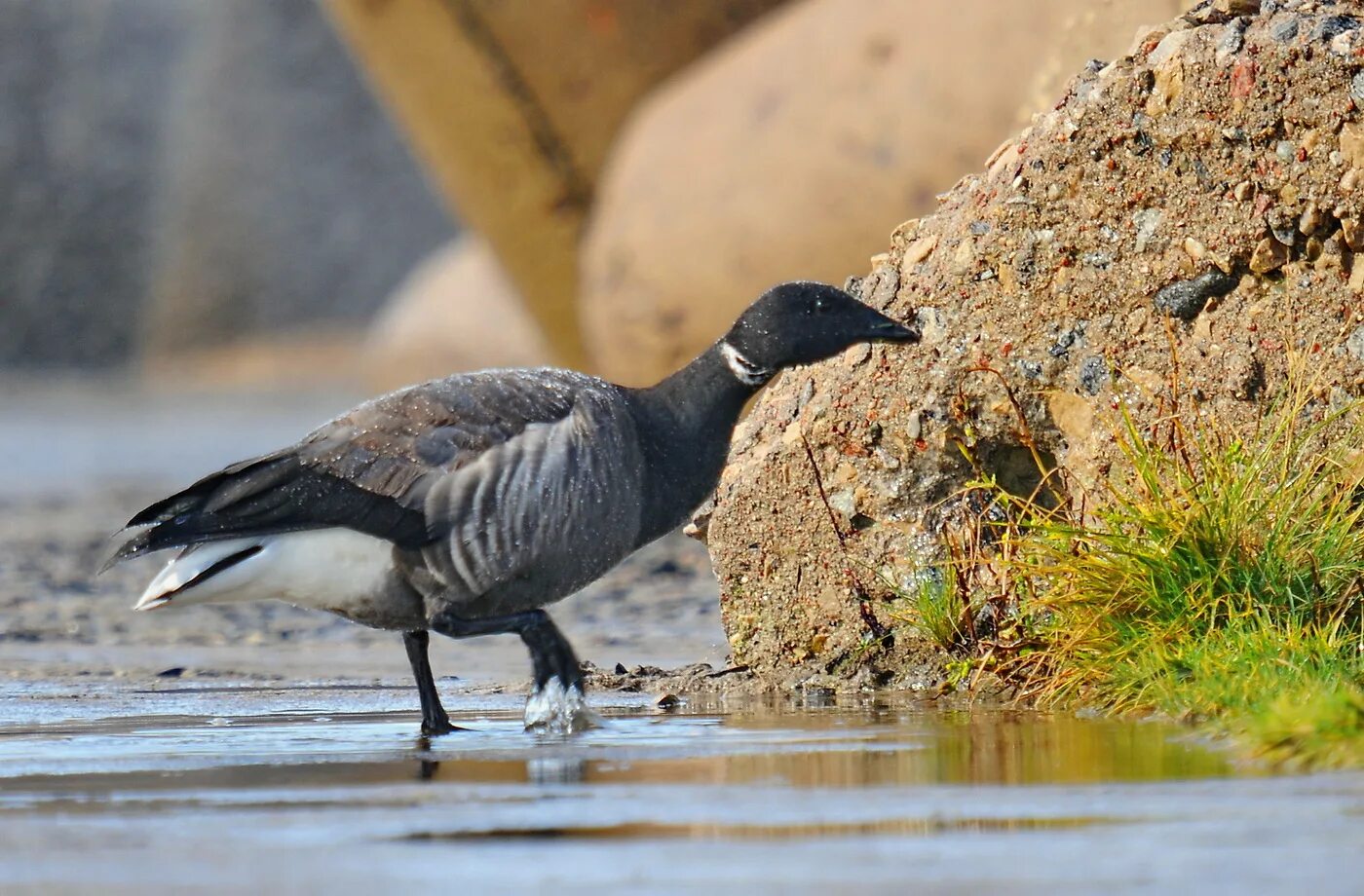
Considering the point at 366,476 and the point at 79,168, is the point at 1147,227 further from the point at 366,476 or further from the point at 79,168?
the point at 79,168

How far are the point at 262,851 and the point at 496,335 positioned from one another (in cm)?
2049

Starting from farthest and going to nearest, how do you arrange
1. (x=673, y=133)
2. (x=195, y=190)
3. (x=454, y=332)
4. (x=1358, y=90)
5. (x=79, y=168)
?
(x=79, y=168)
(x=195, y=190)
(x=454, y=332)
(x=673, y=133)
(x=1358, y=90)

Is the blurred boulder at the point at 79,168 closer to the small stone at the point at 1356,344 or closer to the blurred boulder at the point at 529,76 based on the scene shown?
the blurred boulder at the point at 529,76

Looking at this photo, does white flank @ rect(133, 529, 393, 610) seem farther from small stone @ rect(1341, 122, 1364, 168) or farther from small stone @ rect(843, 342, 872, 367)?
small stone @ rect(1341, 122, 1364, 168)

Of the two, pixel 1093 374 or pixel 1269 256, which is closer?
pixel 1269 256

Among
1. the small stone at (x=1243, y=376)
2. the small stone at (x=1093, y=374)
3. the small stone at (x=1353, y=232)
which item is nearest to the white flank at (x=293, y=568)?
the small stone at (x=1093, y=374)

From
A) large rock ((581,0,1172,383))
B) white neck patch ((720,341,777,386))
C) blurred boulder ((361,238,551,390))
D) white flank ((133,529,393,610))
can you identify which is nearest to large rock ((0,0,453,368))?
blurred boulder ((361,238,551,390))

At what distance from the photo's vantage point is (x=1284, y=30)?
7.63 metres

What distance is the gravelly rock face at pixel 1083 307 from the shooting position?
24.9ft

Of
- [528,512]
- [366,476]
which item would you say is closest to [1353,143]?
[528,512]

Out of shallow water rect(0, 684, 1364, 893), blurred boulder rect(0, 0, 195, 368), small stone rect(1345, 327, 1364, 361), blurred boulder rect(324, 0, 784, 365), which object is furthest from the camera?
blurred boulder rect(0, 0, 195, 368)

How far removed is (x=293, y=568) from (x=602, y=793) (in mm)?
2259

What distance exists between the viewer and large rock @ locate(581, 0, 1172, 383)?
40.5 feet

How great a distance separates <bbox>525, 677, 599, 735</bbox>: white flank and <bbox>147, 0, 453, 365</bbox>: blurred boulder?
32.4m
